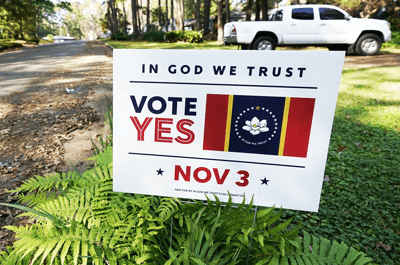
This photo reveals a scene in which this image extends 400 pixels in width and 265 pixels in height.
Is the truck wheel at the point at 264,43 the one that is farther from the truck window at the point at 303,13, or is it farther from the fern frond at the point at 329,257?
the fern frond at the point at 329,257

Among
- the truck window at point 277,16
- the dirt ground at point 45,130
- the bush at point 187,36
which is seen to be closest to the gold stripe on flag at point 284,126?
the dirt ground at point 45,130

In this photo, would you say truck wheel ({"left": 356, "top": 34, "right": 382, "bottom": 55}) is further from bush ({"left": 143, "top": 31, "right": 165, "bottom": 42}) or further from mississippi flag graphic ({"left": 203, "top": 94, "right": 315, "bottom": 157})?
bush ({"left": 143, "top": 31, "right": 165, "bottom": 42})

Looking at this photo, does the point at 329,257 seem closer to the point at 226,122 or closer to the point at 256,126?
the point at 256,126

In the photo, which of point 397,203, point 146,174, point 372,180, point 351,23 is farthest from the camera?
point 351,23

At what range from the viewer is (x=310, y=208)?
5.02 ft

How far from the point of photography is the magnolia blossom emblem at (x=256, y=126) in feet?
4.94

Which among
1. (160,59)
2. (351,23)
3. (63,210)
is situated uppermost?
(351,23)

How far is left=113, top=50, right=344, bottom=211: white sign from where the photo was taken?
1.44 m

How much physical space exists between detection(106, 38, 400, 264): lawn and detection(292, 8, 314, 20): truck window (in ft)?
21.2

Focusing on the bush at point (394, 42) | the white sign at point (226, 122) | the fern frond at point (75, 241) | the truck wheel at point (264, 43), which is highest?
the bush at point (394, 42)

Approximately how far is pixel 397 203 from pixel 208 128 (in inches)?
107

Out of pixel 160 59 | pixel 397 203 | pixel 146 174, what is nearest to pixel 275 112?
pixel 160 59

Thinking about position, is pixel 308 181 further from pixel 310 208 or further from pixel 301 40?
pixel 301 40

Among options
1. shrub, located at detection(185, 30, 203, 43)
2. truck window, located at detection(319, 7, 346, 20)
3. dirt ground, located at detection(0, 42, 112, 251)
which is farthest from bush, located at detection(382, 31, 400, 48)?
dirt ground, located at detection(0, 42, 112, 251)
